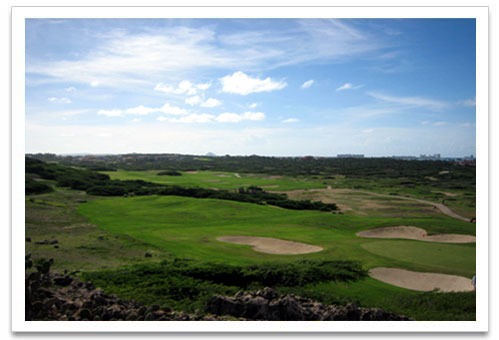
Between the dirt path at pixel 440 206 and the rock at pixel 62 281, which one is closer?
the rock at pixel 62 281

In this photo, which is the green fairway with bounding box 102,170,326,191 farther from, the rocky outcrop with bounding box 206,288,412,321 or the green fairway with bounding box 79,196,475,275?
the rocky outcrop with bounding box 206,288,412,321

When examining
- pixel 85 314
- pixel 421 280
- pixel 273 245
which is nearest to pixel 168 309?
pixel 85 314

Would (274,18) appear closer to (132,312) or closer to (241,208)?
(132,312)

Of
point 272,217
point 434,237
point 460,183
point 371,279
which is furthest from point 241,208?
point 460,183

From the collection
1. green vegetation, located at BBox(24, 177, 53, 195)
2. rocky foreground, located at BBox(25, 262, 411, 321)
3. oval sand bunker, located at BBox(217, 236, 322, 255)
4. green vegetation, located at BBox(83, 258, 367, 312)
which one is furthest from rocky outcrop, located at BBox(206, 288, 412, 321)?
green vegetation, located at BBox(24, 177, 53, 195)

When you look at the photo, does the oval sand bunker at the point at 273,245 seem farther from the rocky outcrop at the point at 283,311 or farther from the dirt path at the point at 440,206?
the dirt path at the point at 440,206
